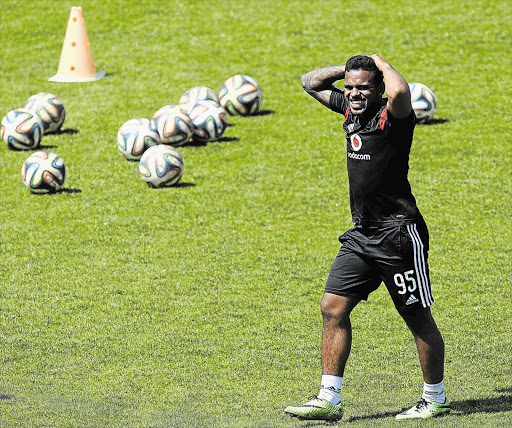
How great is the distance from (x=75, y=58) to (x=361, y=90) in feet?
46.0

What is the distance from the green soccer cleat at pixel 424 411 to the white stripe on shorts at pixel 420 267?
0.72 metres

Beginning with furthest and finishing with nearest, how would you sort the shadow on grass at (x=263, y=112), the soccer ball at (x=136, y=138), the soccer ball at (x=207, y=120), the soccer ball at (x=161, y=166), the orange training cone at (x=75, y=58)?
the orange training cone at (x=75, y=58) < the shadow on grass at (x=263, y=112) < the soccer ball at (x=207, y=120) < the soccer ball at (x=136, y=138) < the soccer ball at (x=161, y=166)

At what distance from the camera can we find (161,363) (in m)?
7.95

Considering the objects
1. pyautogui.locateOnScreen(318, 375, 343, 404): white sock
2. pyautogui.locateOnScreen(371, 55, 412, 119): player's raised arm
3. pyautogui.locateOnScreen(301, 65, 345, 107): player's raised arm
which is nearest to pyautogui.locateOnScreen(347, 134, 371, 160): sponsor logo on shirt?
pyautogui.locateOnScreen(371, 55, 412, 119): player's raised arm

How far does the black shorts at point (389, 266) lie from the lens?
20.8 feet

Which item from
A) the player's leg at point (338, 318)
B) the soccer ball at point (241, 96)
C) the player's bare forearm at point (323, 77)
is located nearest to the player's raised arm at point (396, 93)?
the player's bare forearm at point (323, 77)

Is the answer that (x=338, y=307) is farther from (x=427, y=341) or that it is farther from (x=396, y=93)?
A: (x=396, y=93)

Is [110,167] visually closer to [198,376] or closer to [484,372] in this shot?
[198,376]

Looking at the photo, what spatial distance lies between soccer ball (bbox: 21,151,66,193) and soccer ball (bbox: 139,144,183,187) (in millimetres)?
1212

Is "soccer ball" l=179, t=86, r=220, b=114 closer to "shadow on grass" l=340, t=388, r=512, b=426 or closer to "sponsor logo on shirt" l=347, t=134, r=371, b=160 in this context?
"sponsor logo on shirt" l=347, t=134, r=371, b=160

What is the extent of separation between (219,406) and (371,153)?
2247 mm

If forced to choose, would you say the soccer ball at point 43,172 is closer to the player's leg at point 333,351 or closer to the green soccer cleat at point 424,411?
the player's leg at point 333,351

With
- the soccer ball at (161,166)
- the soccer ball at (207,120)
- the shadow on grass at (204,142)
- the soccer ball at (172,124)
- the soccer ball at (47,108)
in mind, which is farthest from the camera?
the soccer ball at (47,108)

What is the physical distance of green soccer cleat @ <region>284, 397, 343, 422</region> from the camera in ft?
20.9
